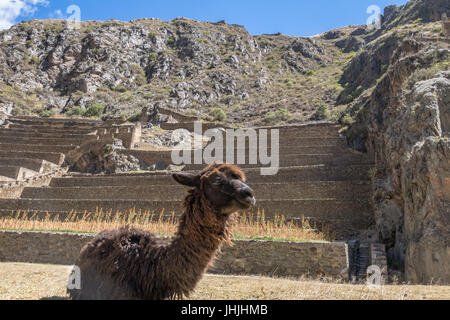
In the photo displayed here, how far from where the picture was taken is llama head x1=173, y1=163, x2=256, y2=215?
2.42 meters

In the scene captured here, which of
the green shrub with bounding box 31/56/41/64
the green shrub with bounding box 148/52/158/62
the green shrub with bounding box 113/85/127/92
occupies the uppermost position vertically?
the green shrub with bounding box 148/52/158/62

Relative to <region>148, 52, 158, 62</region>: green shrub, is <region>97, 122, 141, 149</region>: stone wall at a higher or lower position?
lower

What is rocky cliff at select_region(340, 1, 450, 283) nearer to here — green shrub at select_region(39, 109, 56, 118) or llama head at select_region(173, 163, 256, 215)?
llama head at select_region(173, 163, 256, 215)

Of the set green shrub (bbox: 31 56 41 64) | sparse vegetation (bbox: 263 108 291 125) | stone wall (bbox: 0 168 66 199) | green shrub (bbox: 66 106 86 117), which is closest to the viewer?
stone wall (bbox: 0 168 66 199)

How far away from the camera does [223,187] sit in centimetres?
251

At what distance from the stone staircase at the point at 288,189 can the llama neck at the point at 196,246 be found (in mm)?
10613

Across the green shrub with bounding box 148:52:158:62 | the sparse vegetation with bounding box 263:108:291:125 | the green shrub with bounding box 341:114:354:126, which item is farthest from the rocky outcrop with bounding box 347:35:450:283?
the green shrub with bounding box 148:52:158:62

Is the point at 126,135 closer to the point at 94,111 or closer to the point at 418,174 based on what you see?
the point at 418,174

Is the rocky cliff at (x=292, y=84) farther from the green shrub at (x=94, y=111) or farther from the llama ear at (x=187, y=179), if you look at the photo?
the llama ear at (x=187, y=179)

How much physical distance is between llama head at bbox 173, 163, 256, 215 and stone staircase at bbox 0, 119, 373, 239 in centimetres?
1064

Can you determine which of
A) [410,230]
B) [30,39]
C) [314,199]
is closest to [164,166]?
[314,199]

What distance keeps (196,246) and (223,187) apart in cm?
50

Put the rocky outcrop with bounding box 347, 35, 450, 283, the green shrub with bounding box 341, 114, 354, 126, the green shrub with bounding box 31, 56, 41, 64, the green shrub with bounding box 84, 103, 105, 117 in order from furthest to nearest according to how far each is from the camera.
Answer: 1. the green shrub with bounding box 31, 56, 41, 64
2. the green shrub with bounding box 84, 103, 105, 117
3. the green shrub with bounding box 341, 114, 354, 126
4. the rocky outcrop with bounding box 347, 35, 450, 283
